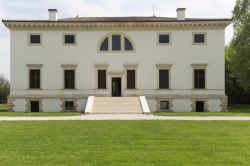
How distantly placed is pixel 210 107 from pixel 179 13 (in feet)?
32.1

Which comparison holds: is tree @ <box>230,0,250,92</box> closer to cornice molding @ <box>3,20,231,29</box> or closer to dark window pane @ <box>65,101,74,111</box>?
cornice molding @ <box>3,20,231,29</box>

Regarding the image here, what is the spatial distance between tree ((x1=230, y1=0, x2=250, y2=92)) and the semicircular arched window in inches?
553

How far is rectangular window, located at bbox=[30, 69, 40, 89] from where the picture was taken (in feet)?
135

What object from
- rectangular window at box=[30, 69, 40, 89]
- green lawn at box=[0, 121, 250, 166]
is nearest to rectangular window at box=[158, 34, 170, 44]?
rectangular window at box=[30, 69, 40, 89]

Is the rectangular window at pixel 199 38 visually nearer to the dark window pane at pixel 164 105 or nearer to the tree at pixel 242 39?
the dark window pane at pixel 164 105

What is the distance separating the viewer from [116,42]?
136ft

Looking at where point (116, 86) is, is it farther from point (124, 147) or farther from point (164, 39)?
point (124, 147)

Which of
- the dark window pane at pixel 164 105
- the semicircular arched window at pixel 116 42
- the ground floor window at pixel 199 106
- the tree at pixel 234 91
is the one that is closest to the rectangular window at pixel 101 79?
the semicircular arched window at pixel 116 42

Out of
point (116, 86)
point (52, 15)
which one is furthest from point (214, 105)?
point (52, 15)

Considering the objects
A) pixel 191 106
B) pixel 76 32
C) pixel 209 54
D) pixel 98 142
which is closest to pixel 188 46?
pixel 209 54

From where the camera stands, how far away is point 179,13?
41781 mm

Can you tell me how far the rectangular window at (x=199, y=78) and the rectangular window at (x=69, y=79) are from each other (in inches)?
473

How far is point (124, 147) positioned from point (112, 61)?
28.6 metres

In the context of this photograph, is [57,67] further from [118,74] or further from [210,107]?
[210,107]
